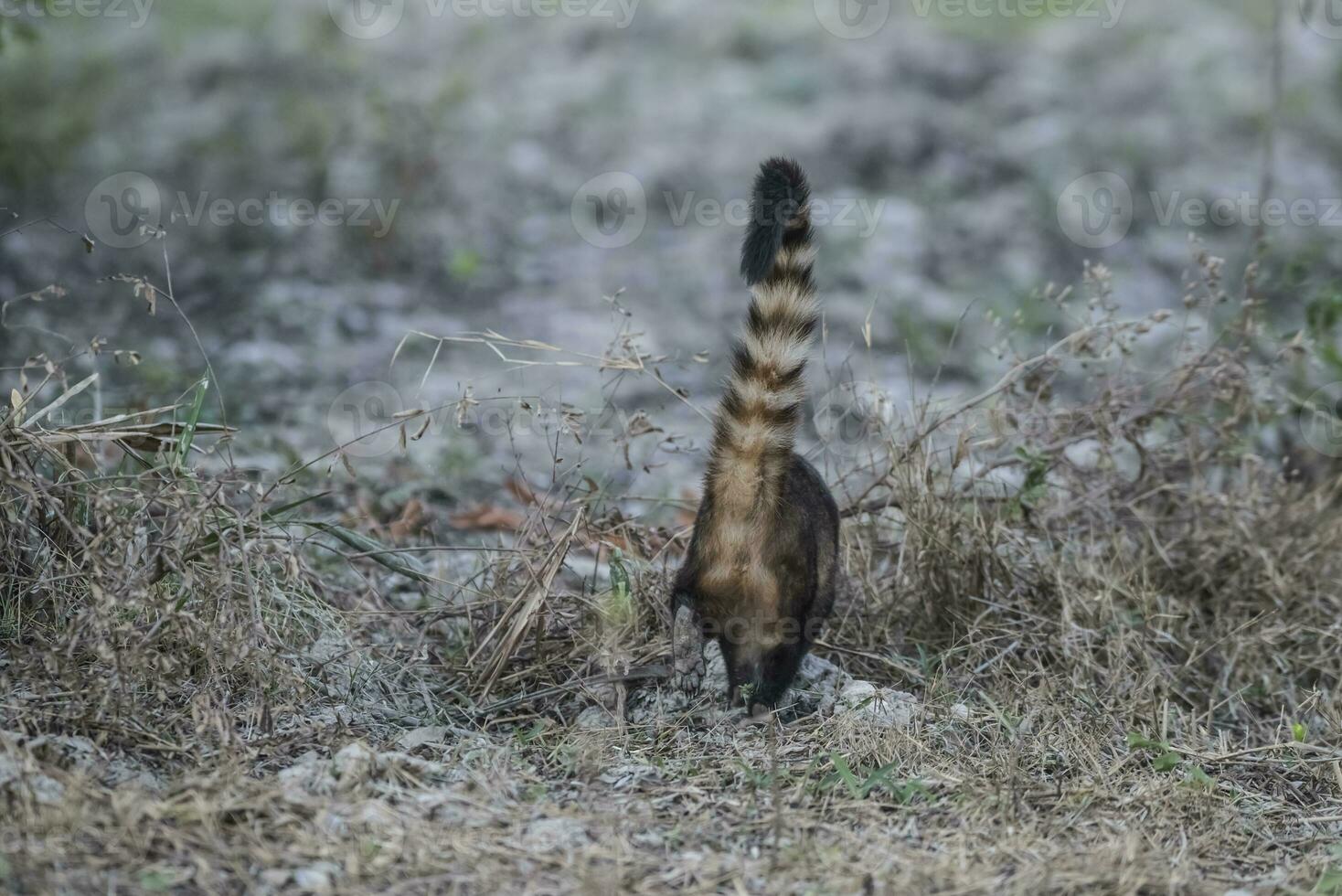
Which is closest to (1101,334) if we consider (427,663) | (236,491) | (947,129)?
(427,663)

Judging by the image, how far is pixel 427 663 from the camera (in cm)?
422

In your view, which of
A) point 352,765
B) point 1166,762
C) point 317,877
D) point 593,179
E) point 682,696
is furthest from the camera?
point 593,179

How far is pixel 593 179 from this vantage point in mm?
9914

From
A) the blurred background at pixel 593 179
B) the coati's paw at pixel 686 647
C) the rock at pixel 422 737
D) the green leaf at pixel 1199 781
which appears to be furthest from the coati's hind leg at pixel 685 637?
the blurred background at pixel 593 179

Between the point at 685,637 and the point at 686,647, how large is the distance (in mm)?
31

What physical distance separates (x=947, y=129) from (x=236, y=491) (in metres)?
7.35

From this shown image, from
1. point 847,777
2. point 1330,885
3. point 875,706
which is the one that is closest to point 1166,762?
point 1330,885

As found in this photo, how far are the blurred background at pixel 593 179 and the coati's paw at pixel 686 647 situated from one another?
2.17 meters

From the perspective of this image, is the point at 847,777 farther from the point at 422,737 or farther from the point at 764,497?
the point at 422,737

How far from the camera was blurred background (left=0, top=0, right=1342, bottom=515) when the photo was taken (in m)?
7.55

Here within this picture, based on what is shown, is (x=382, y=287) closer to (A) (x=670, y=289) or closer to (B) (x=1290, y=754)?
(A) (x=670, y=289)

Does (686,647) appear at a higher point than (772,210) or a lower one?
lower

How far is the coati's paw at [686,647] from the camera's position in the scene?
3.92m

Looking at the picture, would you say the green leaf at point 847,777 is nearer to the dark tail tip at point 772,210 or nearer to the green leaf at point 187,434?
the dark tail tip at point 772,210
